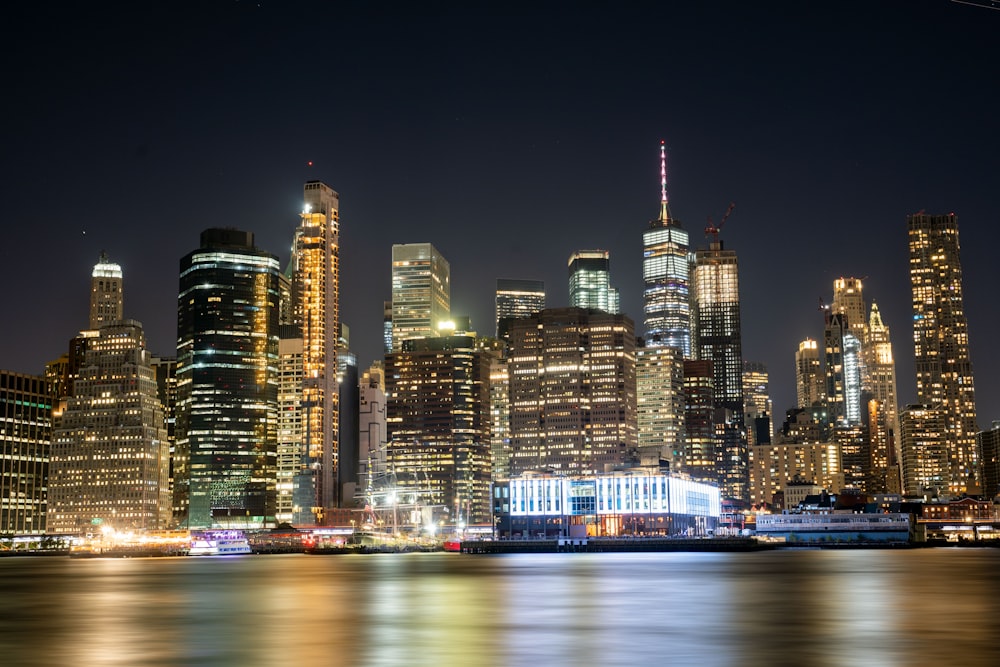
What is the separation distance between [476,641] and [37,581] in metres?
A: 84.2

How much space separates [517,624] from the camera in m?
55.1

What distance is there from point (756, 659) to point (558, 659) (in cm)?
701

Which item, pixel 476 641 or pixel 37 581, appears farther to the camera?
pixel 37 581

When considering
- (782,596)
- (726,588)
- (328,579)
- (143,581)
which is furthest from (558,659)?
(143,581)

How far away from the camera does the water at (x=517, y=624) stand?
42312mm

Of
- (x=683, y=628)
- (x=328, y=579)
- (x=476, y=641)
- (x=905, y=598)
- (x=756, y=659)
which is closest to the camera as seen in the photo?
(x=756, y=659)

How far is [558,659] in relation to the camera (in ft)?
135

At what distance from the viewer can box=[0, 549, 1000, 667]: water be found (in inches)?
1666

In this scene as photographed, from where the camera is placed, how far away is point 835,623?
182 feet

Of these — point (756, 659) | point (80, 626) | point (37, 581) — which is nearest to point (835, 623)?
point (756, 659)

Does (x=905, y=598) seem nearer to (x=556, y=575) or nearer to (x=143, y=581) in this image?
(x=556, y=575)

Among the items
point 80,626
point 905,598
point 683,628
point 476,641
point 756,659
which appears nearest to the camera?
point 756,659

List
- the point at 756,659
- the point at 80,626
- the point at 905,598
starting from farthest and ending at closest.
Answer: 1. the point at 905,598
2. the point at 80,626
3. the point at 756,659

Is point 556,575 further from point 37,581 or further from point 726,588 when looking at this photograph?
point 37,581
